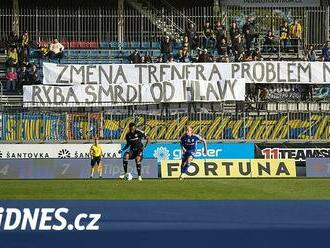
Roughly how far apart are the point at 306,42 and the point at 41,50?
41.3 feet

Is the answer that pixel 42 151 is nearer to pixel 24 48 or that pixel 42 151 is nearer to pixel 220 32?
pixel 24 48

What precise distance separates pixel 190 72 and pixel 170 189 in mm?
14402

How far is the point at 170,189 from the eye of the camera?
2845cm

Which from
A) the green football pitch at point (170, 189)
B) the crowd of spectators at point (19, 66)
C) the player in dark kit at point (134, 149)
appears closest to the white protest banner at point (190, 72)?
the crowd of spectators at point (19, 66)

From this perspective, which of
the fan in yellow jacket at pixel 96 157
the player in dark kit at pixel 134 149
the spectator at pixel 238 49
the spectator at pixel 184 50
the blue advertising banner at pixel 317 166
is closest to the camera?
the player in dark kit at pixel 134 149

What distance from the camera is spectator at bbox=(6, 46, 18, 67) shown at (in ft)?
143

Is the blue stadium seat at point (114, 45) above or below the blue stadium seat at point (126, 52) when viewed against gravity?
above

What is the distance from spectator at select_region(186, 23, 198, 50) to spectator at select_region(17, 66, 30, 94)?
7.74m

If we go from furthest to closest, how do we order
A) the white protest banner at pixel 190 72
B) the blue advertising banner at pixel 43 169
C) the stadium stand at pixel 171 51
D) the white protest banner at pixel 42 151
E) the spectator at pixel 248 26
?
1. the spectator at pixel 248 26
2. the white protest banner at pixel 190 72
3. the stadium stand at pixel 171 51
4. the white protest banner at pixel 42 151
5. the blue advertising banner at pixel 43 169

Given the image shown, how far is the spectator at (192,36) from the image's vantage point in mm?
45094

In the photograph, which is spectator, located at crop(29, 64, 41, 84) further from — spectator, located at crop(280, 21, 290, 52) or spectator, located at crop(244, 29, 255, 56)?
spectator, located at crop(280, 21, 290, 52)

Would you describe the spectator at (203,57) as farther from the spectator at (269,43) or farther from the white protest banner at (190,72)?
the spectator at (269,43)

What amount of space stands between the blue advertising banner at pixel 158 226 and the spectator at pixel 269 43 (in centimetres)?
2588

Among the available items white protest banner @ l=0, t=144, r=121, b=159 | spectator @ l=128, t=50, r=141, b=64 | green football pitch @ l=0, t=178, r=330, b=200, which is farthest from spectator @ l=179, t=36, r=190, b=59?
green football pitch @ l=0, t=178, r=330, b=200
